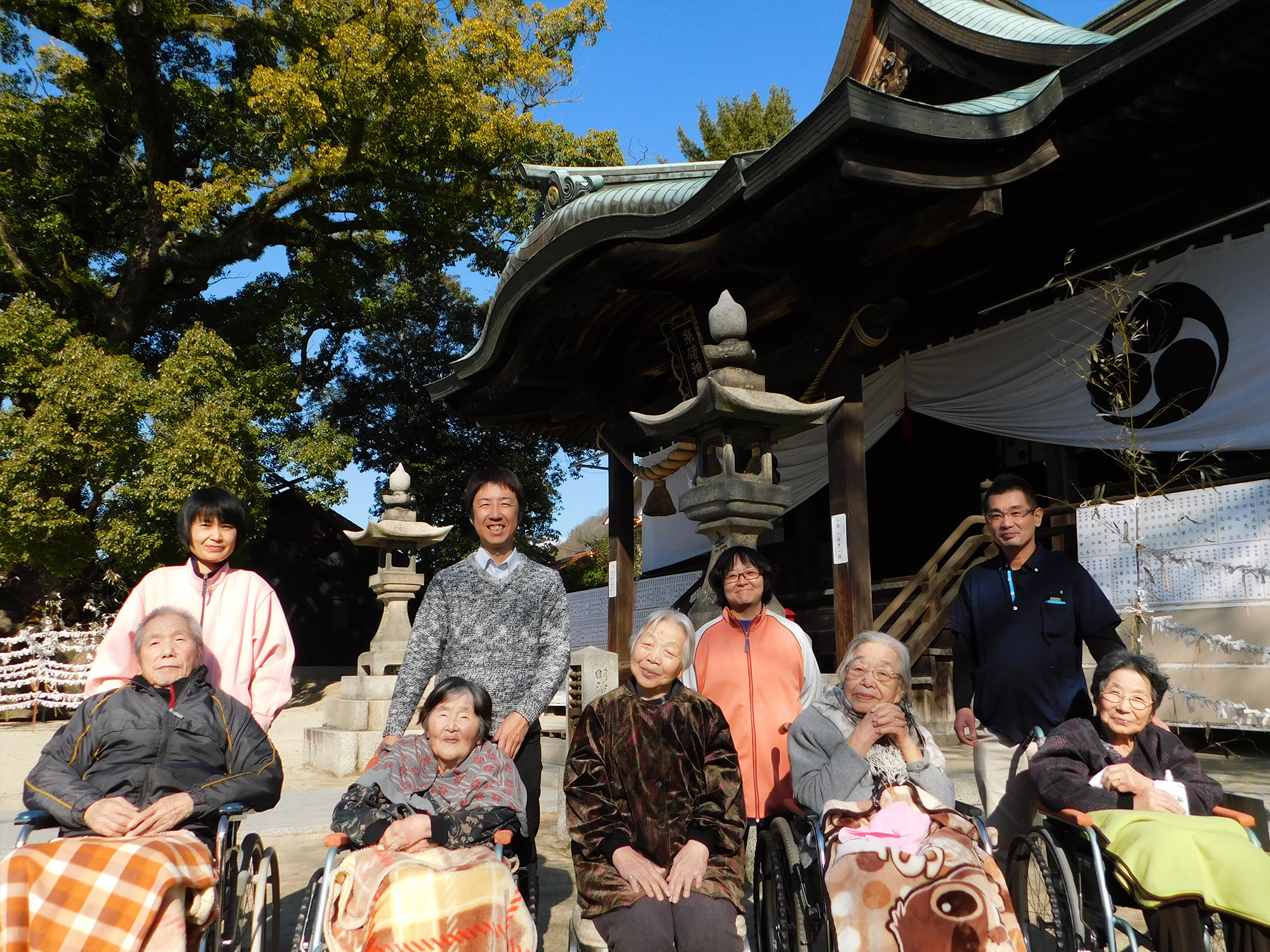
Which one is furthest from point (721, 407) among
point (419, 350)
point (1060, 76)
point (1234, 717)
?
point (419, 350)

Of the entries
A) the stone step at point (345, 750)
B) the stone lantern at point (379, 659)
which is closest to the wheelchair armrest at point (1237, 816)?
the stone lantern at point (379, 659)

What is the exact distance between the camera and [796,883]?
2773 millimetres

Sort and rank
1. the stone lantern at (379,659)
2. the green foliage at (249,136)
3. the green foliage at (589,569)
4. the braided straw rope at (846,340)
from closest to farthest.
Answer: the braided straw rope at (846,340), the stone lantern at (379,659), the green foliage at (249,136), the green foliage at (589,569)

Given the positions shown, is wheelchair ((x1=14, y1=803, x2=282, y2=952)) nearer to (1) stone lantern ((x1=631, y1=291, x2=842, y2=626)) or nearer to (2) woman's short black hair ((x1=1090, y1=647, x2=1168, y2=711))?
(1) stone lantern ((x1=631, y1=291, x2=842, y2=626))

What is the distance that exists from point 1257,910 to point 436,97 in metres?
15.5

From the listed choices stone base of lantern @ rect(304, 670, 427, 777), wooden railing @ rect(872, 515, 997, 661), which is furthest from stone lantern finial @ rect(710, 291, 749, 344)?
stone base of lantern @ rect(304, 670, 427, 777)

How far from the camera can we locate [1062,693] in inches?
133

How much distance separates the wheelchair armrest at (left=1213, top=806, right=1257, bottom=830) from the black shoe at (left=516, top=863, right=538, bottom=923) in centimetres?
213

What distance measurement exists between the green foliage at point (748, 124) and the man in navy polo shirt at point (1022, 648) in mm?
18933

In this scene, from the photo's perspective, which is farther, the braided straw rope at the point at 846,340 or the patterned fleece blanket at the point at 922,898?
the braided straw rope at the point at 846,340

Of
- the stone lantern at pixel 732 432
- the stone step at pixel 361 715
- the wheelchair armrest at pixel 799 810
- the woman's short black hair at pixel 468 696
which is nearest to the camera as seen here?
the wheelchair armrest at pixel 799 810

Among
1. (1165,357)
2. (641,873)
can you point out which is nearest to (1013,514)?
(641,873)

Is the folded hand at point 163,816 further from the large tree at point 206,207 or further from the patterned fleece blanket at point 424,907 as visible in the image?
the large tree at point 206,207

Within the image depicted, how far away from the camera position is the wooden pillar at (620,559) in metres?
9.68
